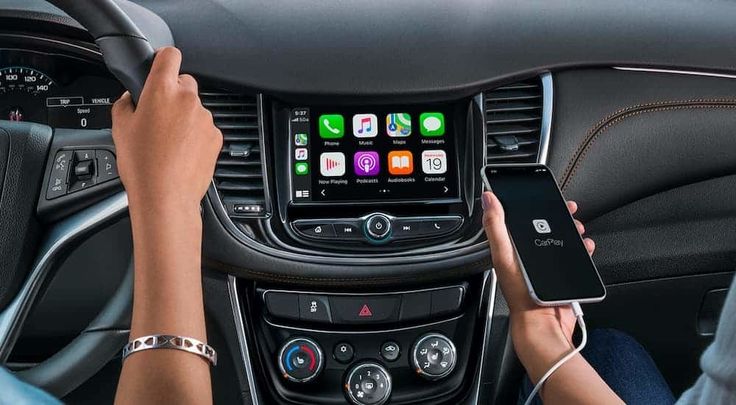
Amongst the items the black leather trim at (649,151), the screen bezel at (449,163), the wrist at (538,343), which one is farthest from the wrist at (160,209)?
the black leather trim at (649,151)

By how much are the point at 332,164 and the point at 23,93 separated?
0.58 metres

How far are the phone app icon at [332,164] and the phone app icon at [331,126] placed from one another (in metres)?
0.03

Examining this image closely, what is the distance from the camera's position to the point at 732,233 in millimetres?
2020

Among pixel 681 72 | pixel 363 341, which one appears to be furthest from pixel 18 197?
pixel 681 72

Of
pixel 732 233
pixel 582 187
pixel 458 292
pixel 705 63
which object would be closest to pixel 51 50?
pixel 458 292

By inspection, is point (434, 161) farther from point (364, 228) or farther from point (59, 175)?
point (59, 175)

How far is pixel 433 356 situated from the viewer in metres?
1.76

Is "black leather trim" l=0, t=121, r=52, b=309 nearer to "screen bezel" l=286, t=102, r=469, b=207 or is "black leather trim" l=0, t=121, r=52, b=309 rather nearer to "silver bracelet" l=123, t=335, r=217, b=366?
"screen bezel" l=286, t=102, r=469, b=207

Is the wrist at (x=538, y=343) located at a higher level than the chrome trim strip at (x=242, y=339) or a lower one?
higher

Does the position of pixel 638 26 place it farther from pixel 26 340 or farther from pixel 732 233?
pixel 26 340

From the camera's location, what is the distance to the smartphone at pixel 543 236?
4.69 feet

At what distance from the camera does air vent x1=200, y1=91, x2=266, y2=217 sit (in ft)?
5.55

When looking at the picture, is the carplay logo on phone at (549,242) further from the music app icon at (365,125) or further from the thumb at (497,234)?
the music app icon at (365,125)

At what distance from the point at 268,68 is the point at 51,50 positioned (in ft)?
1.29
